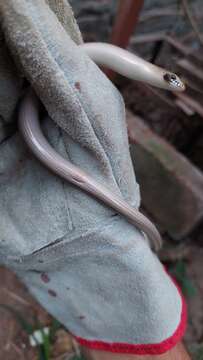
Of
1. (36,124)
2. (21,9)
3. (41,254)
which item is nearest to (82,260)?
(41,254)

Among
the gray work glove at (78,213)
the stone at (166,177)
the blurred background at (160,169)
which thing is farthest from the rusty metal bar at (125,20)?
the gray work glove at (78,213)

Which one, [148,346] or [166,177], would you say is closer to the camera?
[148,346]

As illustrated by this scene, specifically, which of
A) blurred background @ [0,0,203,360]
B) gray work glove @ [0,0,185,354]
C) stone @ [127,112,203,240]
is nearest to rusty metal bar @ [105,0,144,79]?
blurred background @ [0,0,203,360]

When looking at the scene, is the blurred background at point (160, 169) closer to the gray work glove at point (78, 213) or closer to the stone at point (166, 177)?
the stone at point (166, 177)

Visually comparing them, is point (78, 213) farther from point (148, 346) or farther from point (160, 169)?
point (160, 169)

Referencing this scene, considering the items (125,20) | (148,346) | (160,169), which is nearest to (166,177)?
(160,169)

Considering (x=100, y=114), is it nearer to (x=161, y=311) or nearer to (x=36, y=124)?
(x=36, y=124)
